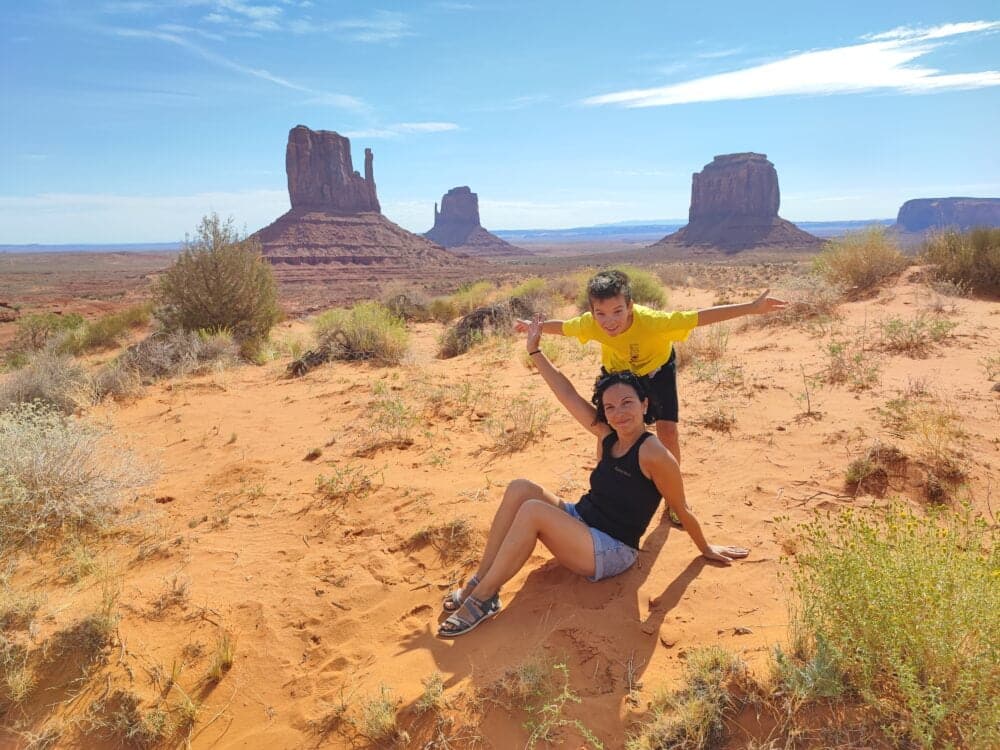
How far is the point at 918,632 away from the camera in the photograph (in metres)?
1.95

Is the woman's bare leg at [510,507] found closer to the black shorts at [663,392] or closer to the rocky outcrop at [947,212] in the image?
the black shorts at [663,392]

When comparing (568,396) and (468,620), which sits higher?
(568,396)

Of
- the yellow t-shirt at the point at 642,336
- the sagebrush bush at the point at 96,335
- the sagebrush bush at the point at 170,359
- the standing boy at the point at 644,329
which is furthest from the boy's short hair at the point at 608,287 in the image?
the sagebrush bush at the point at 96,335

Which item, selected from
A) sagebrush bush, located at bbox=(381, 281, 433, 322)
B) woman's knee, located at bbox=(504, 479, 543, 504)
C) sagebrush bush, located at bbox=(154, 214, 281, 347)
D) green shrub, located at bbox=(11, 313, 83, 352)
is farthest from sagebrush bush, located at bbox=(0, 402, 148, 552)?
green shrub, located at bbox=(11, 313, 83, 352)

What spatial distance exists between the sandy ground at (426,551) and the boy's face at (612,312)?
52.6 inches

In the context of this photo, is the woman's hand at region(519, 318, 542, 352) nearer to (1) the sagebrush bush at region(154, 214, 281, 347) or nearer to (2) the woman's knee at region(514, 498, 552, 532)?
(2) the woman's knee at region(514, 498, 552, 532)

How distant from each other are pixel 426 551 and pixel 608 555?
1319 mm

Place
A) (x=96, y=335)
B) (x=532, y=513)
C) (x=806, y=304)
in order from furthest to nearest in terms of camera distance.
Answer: (x=96, y=335), (x=806, y=304), (x=532, y=513)

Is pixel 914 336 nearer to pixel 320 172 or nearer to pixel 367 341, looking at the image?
pixel 367 341

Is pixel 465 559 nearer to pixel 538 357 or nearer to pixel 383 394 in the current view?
pixel 538 357

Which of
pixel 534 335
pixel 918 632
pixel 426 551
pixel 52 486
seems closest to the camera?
pixel 918 632

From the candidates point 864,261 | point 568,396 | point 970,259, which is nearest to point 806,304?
point 864,261

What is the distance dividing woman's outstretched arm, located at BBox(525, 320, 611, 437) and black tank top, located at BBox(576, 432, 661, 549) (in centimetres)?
12

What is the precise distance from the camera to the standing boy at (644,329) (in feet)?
9.98
